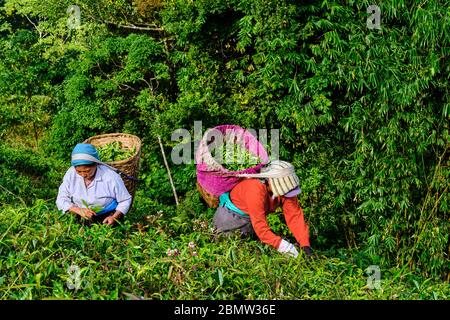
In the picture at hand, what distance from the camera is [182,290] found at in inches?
118

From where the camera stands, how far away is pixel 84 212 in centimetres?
419

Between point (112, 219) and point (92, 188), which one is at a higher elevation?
point (92, 188)

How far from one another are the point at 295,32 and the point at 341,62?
1.82 ft

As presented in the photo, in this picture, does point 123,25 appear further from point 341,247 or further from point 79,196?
point 79,196

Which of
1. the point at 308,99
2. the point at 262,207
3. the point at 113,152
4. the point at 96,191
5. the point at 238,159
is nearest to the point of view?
the point at 262,207

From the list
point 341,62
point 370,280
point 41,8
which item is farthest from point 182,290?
point 41,8

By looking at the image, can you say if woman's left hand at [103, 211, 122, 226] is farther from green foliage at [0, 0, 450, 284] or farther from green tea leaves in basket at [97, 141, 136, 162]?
green tea leaves in basket at [97, 141, 136, 162]

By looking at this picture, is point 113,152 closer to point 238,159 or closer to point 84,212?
point 238,159

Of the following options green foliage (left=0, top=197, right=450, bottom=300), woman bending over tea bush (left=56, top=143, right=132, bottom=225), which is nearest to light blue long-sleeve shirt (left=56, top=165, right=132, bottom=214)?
woman bending over tea bush (left=56, top=143, right=132, bottom=225)

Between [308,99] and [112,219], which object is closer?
[112,219]

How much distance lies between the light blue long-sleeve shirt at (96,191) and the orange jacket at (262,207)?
A: 0.74 meters

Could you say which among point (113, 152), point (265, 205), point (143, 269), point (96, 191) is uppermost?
point (143, 269)

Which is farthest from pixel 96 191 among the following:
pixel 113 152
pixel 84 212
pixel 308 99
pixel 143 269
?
pixel 308 99

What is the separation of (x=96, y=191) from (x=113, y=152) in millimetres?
1822
